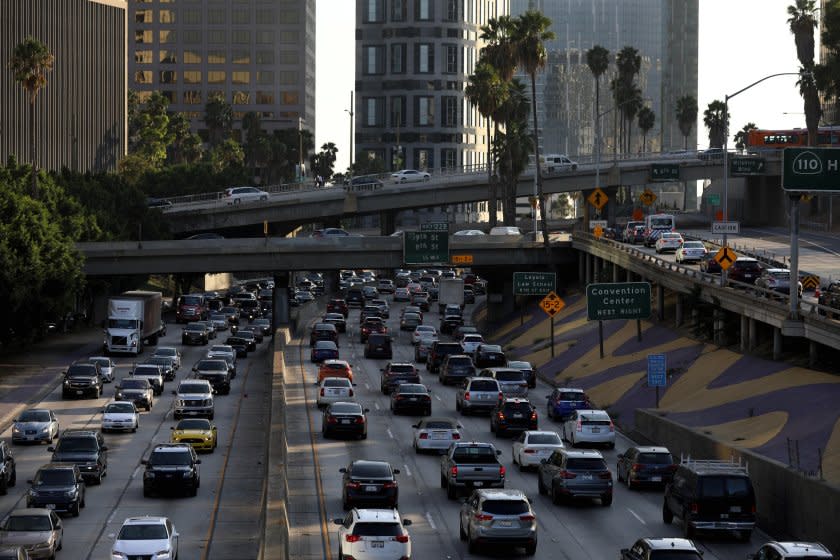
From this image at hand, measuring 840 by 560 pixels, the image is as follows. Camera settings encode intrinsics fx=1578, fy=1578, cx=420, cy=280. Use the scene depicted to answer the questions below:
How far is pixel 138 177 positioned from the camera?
172m

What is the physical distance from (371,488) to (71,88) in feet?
482

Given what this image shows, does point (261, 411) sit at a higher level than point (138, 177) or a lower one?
lower

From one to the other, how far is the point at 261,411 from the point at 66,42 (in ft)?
390

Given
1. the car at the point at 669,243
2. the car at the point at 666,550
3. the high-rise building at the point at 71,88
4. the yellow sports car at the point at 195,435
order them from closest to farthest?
the car at the point at 666,550
the yellow sports car at the point at 195,435
the car at the point at 669,243
the high-rise building at the point at 71,88

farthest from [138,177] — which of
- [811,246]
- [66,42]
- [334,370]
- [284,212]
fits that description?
[334,370]

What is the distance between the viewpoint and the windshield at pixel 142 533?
3234cm

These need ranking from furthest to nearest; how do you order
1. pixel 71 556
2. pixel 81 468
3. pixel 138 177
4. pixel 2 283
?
pixel 138 177 < pixel 2 283 < pixel 81 468 < pixel 71 556

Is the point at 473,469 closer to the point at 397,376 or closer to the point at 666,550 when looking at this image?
the point at 666,550

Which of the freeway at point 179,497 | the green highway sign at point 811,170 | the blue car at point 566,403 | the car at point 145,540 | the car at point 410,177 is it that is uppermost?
the car at point 410,177

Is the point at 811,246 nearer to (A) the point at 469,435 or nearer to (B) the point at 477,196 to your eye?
(B) the point at 477,196

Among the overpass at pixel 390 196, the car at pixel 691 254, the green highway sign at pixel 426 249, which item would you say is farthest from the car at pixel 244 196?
the car at pixel 691 254

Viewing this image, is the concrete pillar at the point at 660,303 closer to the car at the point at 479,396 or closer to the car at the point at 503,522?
the car at the point at 479,396

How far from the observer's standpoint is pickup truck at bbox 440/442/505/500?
135 ft

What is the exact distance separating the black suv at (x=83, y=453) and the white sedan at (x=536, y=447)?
12.5 meters
